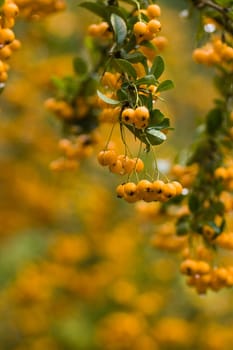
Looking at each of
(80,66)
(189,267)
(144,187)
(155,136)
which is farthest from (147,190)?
(80,66)

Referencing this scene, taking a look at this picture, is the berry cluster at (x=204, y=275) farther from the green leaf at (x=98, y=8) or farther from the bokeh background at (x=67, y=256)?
the bokeh background at (x=67, y=256)

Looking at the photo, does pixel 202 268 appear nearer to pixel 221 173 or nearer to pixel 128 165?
pixel 221 173

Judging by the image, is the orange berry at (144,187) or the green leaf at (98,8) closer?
the orange berry at (144,187)

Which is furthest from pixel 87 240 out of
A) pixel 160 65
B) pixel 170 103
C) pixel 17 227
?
pixel 160 65

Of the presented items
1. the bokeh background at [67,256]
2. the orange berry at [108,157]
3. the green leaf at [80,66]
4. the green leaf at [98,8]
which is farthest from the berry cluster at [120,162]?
the bokeh background at [67,256]

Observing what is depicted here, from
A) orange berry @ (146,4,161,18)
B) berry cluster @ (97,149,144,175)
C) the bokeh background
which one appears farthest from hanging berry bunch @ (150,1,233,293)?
the bokeh background

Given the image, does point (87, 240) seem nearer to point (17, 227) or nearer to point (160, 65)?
point (17, 227)
